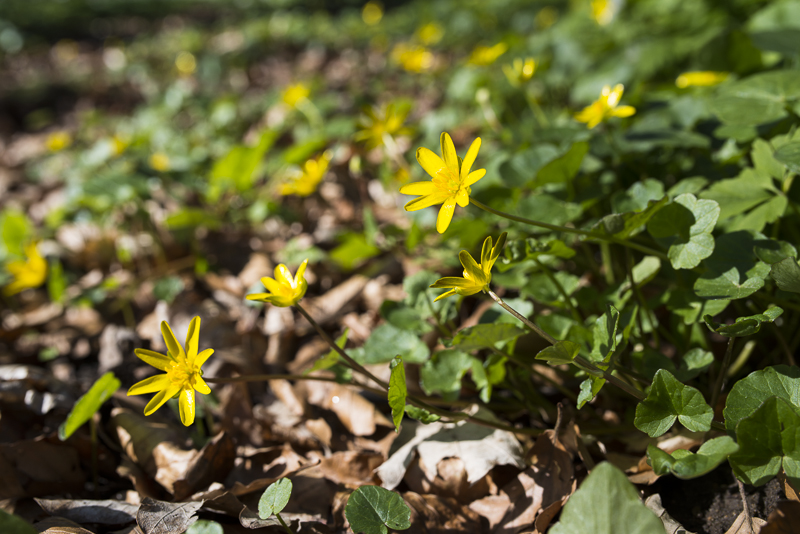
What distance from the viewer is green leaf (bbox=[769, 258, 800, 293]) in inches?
43.7

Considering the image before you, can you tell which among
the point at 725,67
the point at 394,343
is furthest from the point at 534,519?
the point at 725,67

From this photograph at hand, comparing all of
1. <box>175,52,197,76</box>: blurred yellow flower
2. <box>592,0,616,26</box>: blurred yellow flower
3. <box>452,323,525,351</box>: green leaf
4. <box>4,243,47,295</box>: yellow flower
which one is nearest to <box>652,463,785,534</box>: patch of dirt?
<box>452,323,525,351</box>: green leaf

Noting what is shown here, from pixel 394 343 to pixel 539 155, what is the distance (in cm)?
82

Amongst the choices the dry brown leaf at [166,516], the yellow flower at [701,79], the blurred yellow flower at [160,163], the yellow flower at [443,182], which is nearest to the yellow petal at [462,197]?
the yellow flower at [443,182]

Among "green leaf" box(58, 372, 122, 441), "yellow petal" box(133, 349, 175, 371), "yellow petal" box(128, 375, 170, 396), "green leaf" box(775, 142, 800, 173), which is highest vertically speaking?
"green leaf" box(775, 142, 800, 173)

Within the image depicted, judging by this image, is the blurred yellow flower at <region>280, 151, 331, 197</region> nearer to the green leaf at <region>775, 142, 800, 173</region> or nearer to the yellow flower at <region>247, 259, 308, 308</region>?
the yellow flower at <region>247, 259, 308, 308</region>

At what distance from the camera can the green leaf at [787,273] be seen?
1.11 m

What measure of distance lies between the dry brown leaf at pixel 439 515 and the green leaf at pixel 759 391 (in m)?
0.68

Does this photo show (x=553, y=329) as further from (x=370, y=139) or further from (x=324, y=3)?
(x=324, y=3)

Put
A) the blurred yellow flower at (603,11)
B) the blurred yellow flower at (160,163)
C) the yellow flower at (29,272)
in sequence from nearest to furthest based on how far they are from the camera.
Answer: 1. the yellow flower at (29,272)
2. the blurred yellow flower at (160,163)
3. the blurred yellow flower at (603,11)

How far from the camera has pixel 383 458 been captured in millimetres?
1608

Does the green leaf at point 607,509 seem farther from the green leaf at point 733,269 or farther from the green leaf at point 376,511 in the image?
the green leaf at point 733,269

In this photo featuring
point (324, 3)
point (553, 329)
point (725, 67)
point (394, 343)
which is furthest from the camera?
point (324, 3)

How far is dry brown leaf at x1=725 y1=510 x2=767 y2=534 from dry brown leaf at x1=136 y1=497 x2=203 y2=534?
4.17ft
